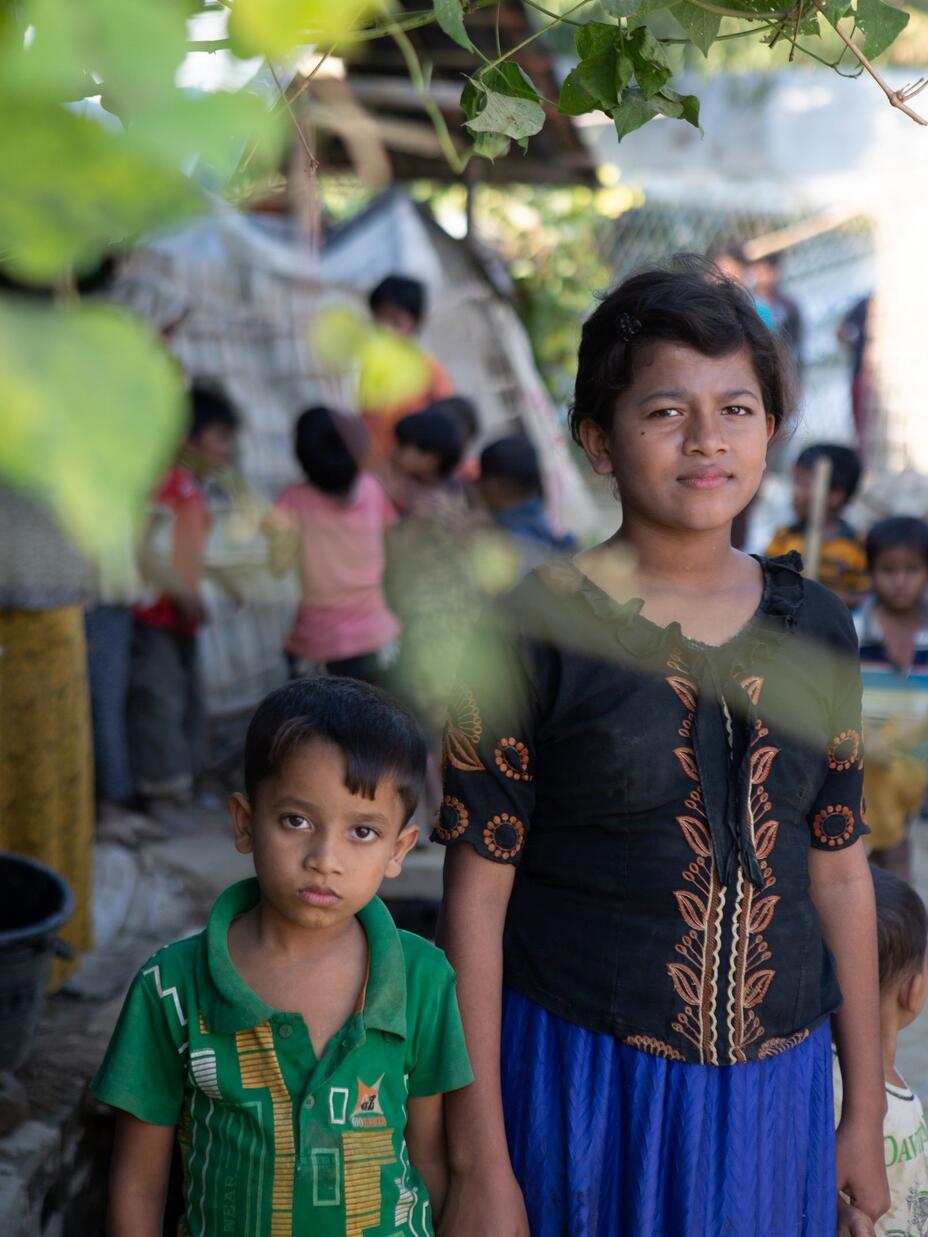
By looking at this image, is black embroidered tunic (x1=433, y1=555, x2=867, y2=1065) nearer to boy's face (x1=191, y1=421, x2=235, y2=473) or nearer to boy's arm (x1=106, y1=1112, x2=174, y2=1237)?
boy's arm (x1=106, y1=1112, x2=174, y2=1237)

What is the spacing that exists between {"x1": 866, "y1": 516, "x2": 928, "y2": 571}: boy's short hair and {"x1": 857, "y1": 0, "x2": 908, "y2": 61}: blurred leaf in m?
3.10

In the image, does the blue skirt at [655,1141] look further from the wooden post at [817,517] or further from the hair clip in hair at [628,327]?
the wooden post at [817,517]

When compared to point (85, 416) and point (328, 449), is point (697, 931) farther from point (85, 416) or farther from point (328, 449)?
point (328, 449)

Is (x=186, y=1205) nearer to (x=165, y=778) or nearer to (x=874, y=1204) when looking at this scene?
(x=874, y=1204)

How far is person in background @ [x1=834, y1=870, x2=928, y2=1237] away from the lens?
2.13 m

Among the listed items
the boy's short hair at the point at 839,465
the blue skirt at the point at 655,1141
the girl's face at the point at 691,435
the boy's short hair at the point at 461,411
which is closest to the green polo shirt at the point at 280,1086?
the blue skirt at the point at 655,1141

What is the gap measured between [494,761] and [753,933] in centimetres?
35

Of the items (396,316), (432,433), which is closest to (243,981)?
(432,433)

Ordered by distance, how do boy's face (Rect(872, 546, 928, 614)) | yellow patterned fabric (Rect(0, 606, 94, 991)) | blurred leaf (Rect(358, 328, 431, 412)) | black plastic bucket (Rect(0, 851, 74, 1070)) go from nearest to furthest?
blurred leaf (Rect(358, 328, 431, 412))
black plastic bucket (Rect(0, 851, 74, 1070))
yellow patterned fabric (Rect(0, 606, 94, 991))
boy's face (Rect(872, 546, 928, 614))

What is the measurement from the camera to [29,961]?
8.13 ft

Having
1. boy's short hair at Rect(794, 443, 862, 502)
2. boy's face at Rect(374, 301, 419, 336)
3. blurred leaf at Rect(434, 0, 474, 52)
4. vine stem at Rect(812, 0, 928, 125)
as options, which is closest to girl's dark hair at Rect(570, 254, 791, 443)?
vine stem at Rect(812, 0, 928, 125)

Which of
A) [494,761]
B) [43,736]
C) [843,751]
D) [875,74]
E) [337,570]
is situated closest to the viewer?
[875,74]

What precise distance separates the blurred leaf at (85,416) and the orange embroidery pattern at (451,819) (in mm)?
1264

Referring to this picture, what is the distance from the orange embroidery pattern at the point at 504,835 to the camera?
5.31ft
